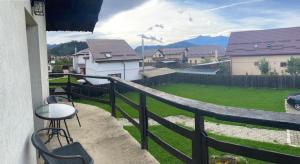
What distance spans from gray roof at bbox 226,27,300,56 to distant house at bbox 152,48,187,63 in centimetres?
1879

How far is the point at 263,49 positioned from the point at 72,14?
98.2 feet

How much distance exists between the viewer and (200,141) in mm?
2119

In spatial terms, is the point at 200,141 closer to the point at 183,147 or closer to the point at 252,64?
the point at 183,147

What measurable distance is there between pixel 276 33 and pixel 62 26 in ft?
105

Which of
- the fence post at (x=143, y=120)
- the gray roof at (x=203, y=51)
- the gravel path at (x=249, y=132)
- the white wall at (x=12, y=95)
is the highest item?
the gray roof at (x=203, y=51)

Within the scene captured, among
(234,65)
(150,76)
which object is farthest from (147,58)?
(150,76)

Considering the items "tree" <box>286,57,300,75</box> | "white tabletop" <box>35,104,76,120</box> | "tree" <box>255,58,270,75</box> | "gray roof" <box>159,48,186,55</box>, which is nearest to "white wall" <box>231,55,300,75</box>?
"tree" <box>255,58,270,75</box>

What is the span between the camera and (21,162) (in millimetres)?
2041

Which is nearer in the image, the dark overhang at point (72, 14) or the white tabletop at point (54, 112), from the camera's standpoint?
the white tabletop at point (54, 112)

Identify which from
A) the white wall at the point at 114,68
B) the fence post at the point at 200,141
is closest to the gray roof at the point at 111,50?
the white wall at the point at 114,68

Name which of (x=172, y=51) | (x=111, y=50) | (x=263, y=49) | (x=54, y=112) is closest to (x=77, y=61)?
(x=111, y=50)

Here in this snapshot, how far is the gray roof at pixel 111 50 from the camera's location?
88.1ft

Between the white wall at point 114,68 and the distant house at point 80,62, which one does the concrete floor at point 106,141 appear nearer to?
the white wall at point 114,68

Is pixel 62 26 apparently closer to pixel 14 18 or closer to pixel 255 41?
pixel 14 18
